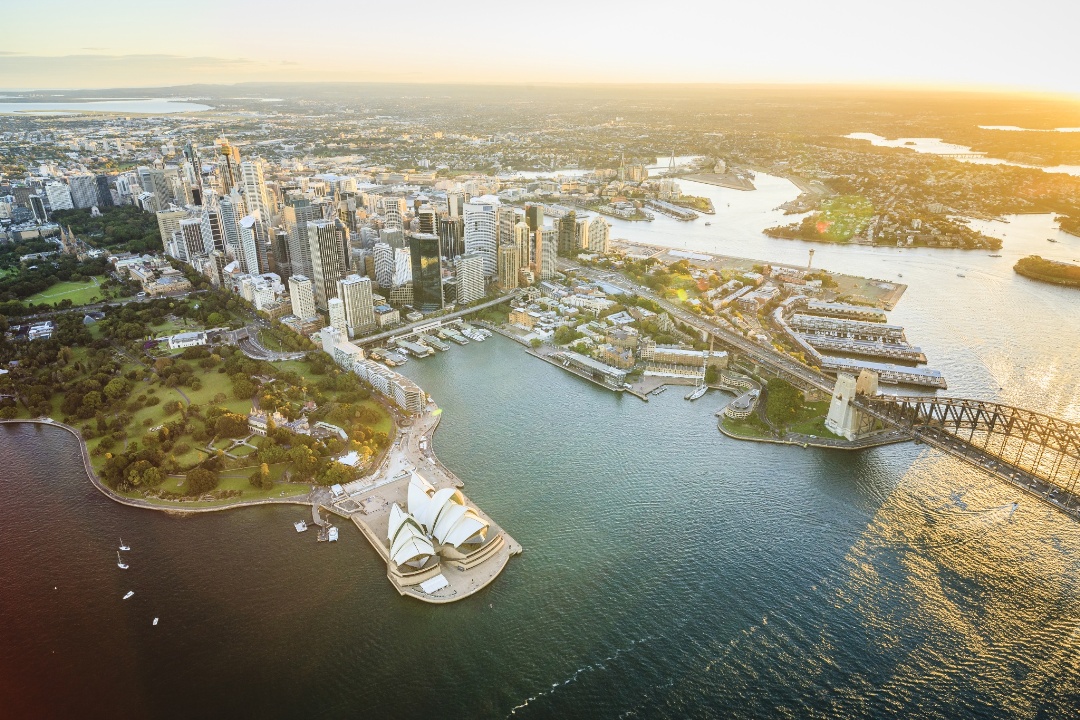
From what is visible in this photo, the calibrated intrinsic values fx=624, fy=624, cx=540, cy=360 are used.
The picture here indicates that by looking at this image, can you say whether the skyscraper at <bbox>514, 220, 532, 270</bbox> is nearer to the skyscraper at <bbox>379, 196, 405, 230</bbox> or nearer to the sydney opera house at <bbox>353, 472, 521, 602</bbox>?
the skyscraper at <bbox>379, 196, 405, 230</bbox>

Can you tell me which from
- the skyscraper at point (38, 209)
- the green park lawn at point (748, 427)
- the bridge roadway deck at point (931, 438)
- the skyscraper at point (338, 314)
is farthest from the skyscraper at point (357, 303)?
the skyscraper at point (38, 209)

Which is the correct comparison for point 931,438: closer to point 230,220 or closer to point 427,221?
point 427,221

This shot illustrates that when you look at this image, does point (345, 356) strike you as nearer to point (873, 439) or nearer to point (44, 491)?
point (44, 491)

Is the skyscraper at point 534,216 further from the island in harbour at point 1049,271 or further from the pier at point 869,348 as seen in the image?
the island in harbour at point 1049,271

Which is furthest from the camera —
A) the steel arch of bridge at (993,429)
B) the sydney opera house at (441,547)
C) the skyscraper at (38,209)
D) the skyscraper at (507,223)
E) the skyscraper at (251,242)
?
the skyscraper at (38,209)

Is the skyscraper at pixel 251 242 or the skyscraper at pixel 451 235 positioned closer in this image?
the skyscraper at pixel 251 242

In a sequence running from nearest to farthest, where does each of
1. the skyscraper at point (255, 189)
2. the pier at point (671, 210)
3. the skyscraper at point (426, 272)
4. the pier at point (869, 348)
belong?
the pier at point (869, 348) → the skyscraper at point (426, 272) → the skyscraper at point (255, 189) → the pier at point (671, 210)

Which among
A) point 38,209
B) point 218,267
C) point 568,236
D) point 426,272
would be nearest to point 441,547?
point 426,272
